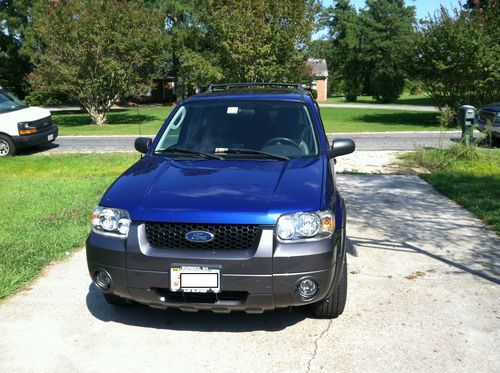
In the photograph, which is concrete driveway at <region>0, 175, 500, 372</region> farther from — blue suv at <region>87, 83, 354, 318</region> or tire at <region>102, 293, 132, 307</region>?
blue suv at <region>87, 83, 354, 318</region>

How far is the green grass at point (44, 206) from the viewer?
513cm

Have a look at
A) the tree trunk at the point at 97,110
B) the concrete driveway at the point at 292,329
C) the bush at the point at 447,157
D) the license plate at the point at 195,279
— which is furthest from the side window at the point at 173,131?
the tree trunk at the point at 97,110

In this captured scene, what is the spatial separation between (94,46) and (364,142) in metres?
12.5

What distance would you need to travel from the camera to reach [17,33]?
41.4 meters

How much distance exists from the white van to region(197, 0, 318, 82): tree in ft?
35.2

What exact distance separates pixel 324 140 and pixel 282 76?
62.8ft

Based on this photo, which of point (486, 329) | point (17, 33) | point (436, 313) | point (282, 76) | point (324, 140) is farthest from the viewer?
point (17, 33)

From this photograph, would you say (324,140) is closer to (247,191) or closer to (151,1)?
(247,191)

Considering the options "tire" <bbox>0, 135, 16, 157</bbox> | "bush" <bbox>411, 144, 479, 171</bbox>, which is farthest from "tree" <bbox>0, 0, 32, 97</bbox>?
"bush" <bbox>411, 144, 479, 171</bbox>

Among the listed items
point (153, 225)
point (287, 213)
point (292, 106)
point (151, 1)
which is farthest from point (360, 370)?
point (151, 1)

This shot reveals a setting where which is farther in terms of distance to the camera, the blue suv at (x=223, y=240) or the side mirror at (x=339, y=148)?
the side mirror at (x=339, y=148)

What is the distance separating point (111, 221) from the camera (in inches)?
141

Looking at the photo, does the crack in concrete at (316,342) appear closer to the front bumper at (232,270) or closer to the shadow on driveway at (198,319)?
the shadow on driveway at (198,319)

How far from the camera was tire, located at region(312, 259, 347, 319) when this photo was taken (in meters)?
3.82
